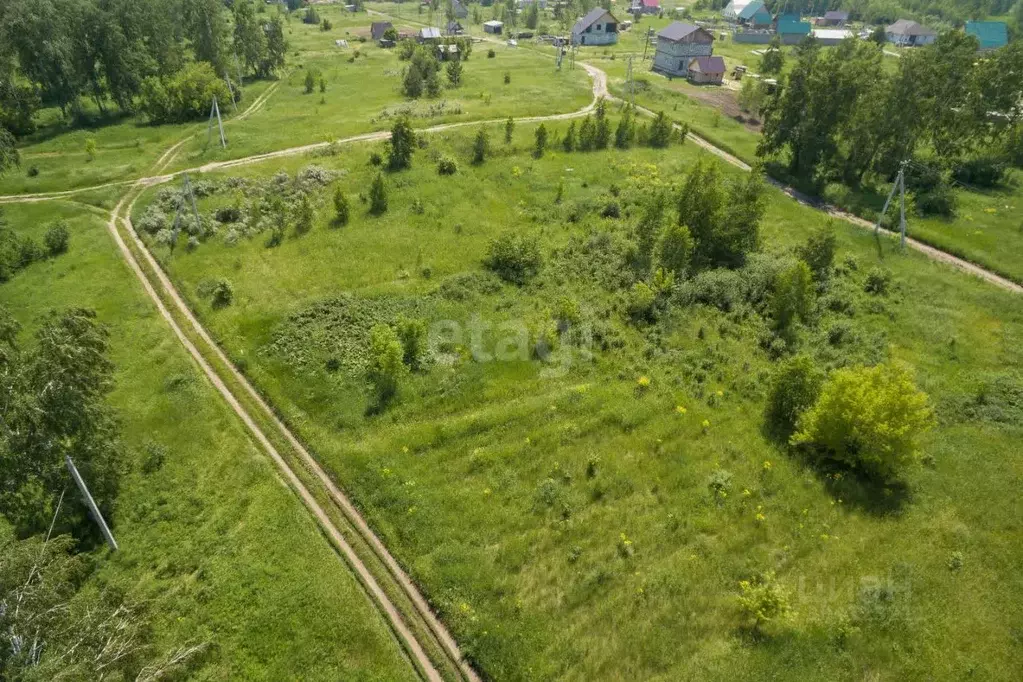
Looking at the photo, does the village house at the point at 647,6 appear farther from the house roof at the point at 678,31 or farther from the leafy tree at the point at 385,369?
the leafy tree at the point at 385,369

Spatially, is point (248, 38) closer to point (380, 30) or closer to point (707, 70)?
point (380, 30)

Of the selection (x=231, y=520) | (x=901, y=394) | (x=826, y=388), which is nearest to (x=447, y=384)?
(x=231, y=520)

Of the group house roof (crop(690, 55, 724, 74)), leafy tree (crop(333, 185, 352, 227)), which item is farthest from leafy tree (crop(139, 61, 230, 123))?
house roof (crop(690, 55, 724, 74))

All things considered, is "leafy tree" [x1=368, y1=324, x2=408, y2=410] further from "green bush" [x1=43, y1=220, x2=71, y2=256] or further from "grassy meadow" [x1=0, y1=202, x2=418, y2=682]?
"green bush" [x1=43, y1=220, x2=71, y2=256]

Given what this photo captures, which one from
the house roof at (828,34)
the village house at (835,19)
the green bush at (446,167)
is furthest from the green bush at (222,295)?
the village house at (835,19)

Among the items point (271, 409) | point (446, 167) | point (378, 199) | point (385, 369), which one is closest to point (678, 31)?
point (446, 167)
